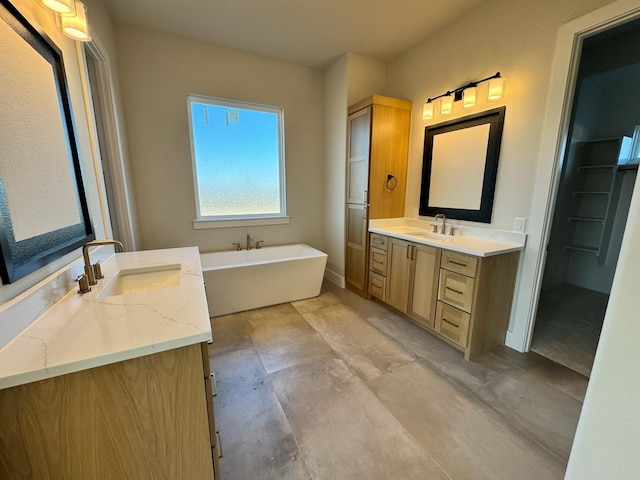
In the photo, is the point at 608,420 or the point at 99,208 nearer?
the point at 608,420

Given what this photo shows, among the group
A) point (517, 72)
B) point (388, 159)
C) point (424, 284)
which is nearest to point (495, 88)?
point (517, 72)

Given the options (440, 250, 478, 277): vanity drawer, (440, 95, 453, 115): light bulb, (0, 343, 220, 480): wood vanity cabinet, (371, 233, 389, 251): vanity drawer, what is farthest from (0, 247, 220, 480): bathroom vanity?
(440, 95, 453, 115): light bulb

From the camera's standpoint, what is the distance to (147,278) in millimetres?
1589

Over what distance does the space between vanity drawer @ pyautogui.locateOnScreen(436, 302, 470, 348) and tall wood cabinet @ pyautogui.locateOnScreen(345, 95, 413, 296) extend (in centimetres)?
104

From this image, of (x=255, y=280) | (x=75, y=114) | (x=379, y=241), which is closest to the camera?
(x=75, y=114)

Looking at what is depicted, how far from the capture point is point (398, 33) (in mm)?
2705

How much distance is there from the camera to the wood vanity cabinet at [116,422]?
2.36ft

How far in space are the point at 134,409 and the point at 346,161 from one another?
3075mm

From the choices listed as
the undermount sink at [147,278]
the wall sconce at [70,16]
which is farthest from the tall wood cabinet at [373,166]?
the wall sconce at [70,16]

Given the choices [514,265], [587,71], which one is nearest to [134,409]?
[514,265]

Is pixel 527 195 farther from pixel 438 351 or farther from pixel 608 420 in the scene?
pixel 608 420

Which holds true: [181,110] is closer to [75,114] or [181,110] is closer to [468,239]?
[75,114]

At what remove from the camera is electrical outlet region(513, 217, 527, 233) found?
6.92 ft

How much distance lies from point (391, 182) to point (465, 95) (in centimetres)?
108
